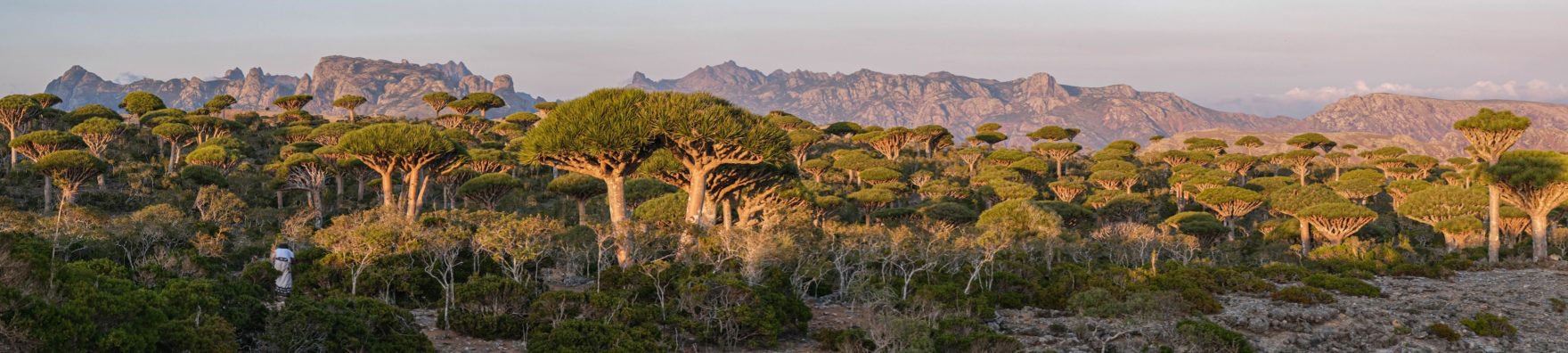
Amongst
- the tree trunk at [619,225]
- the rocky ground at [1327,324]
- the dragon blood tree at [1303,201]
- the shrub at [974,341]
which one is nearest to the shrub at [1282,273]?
the rocky ground at [1327,324]

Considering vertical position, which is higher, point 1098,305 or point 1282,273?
point 1098,305

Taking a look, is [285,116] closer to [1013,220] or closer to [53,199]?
[53,199]

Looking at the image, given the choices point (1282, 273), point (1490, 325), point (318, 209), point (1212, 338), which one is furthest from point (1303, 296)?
point (318, 209)

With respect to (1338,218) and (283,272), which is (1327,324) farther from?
(1338,218)

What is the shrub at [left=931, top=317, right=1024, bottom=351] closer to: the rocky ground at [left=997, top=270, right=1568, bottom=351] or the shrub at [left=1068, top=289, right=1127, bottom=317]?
the rocky ground at [left=997, top=270, right=1568, bottom=351]

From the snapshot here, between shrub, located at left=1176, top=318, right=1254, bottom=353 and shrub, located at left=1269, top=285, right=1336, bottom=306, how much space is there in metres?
10.4

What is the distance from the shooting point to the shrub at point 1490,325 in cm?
2234

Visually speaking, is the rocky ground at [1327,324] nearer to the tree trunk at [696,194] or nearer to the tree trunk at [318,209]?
the tree trunk at [696,194]

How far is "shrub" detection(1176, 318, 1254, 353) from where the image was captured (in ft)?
62.5

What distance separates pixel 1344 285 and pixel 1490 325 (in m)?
8.22

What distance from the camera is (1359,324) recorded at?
927 inches

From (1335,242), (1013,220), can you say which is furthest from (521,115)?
(1335,242)

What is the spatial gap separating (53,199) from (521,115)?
51.1 m

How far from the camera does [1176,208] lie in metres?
77.0
